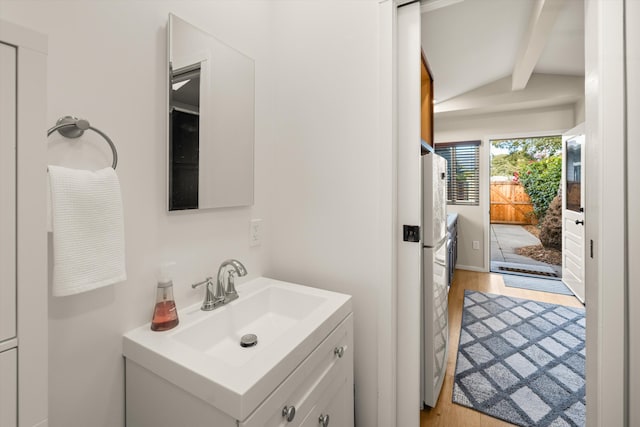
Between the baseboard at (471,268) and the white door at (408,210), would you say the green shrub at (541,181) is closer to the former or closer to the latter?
the baseboard at (471,268)

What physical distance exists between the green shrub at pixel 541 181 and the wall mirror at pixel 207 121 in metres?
6.26

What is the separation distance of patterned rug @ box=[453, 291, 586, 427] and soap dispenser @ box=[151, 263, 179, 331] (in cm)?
164

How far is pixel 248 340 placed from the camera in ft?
3.25

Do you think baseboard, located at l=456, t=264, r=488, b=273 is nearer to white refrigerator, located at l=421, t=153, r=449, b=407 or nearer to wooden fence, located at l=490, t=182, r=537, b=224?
wooden fence, located at l=490, t=182, r=537, b=224

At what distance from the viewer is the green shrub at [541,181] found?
5.48 m

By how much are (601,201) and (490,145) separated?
12.1 ft

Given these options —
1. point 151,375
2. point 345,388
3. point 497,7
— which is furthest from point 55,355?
point 497,7

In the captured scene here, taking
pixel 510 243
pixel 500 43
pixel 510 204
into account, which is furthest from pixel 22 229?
pixel 510 204

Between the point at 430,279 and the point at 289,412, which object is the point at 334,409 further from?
the point at 430,279

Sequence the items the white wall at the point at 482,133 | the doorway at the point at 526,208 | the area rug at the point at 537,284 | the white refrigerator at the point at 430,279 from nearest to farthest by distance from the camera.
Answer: the white refrigerator at the point at 430,279 < the area rug at the point at 537,284 < the white wall at the point at 482,133 < the doorway at the point at 526,208

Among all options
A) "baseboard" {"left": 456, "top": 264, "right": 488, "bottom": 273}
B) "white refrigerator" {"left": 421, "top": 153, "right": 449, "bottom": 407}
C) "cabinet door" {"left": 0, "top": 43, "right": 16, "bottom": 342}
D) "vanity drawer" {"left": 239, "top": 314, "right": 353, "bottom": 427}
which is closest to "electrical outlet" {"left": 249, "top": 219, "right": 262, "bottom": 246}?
"vanity drawer" {"left": 239, "top": 314, "right": 353, "bottom": 427}

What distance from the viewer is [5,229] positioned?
0.40 metres

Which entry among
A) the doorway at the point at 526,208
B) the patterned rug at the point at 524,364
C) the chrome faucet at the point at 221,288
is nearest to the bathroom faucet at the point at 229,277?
the chrome faucet at the point at 221,288

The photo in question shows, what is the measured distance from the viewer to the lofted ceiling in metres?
2.09
